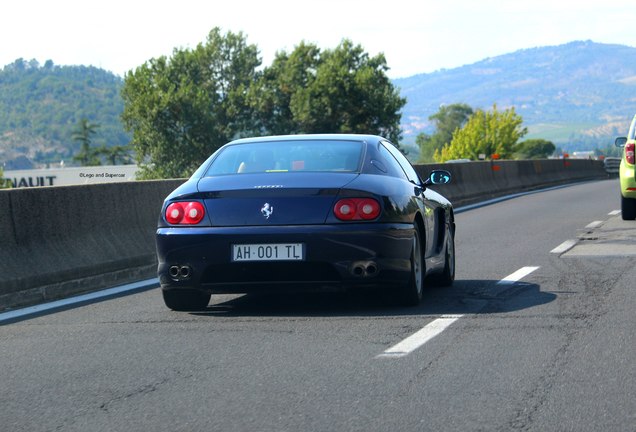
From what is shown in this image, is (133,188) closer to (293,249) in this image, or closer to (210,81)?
(293,249)

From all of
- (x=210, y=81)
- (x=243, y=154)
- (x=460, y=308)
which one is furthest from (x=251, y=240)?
(x=210, y=81)

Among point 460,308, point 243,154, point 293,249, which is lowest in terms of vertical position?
point 460,308

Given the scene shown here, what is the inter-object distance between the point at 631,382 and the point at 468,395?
32.9 inches

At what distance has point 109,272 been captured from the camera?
1127 cm

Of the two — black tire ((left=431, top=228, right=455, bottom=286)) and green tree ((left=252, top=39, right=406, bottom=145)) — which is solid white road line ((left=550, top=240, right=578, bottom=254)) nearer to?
black tire ((left=431, top=228, right=455, bottom=286))

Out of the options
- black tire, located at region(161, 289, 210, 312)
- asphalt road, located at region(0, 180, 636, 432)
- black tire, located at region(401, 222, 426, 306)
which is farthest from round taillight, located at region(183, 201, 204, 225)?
black tire, located at region(401, 222, 426, 306)

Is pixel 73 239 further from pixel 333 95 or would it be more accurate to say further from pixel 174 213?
pixel 333 95

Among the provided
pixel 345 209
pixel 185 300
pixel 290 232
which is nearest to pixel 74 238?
pixel 185 300

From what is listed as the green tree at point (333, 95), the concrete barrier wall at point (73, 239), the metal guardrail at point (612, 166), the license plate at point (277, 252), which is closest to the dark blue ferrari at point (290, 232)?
the license plate at point (277, 252)

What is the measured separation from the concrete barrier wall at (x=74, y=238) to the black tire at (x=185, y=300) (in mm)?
1589

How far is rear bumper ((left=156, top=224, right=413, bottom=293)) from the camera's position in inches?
318

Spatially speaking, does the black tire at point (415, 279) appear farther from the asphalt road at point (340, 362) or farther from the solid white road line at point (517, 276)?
the solid white road line at point (517, 276)

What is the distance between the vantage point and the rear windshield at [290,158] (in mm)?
8688

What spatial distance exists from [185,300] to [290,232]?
118cm
